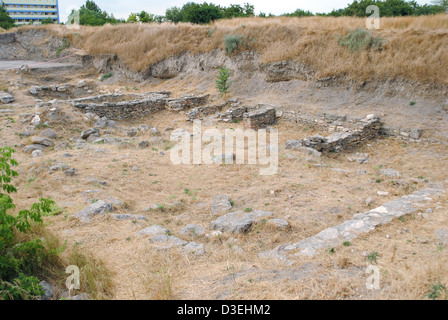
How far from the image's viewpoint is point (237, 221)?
5.70m

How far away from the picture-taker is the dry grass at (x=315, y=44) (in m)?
11.4

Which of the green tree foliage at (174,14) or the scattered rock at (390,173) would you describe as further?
the green tree foliage at (174,14)

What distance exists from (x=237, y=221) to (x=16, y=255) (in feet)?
10.7

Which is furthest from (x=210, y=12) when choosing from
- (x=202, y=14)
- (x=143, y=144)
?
(x=143, y=144)

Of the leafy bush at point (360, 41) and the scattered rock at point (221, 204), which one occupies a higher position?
the leafy bush at point (360, 41)

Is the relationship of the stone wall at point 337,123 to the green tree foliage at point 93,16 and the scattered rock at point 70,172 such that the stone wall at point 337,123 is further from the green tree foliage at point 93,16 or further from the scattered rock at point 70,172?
the green tree foliage at point 93,16

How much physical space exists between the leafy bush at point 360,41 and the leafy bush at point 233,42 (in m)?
5.01

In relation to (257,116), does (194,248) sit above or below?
below

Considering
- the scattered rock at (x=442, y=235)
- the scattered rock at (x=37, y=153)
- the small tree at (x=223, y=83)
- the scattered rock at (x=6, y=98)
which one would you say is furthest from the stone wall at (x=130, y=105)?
the scattered rock at (x=442, y=235)

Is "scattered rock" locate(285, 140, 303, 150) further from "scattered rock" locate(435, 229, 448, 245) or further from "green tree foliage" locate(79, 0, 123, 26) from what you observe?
"green tree foliage" locate(79, 0, 123, 26)

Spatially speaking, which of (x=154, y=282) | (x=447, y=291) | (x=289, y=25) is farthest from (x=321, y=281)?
(x=289, y=25)

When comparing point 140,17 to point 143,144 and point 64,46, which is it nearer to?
point 64,46

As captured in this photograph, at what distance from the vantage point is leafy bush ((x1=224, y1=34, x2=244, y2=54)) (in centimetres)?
1623
